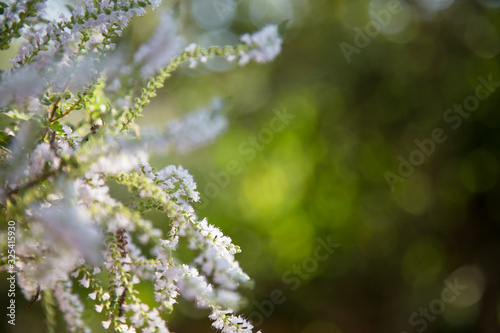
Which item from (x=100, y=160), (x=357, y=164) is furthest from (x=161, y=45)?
(x=357, y=164)

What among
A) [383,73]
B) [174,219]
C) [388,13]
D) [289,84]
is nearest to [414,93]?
[383,73]

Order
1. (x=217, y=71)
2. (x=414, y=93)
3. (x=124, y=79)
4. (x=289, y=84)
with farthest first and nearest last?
(x=217, y=71), (x=289, y=84), (x=414, y=93), (x=124, y=79)

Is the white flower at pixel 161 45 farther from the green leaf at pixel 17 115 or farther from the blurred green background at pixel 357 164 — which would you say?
the blurred green background at pixel 357 164

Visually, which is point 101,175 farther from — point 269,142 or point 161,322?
point 269,142

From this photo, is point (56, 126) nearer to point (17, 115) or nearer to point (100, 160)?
point (17, 115)

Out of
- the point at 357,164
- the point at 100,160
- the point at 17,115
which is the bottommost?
the point at 100,160

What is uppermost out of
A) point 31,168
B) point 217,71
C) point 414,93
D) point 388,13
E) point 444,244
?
point 217,71

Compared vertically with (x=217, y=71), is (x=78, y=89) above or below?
below
